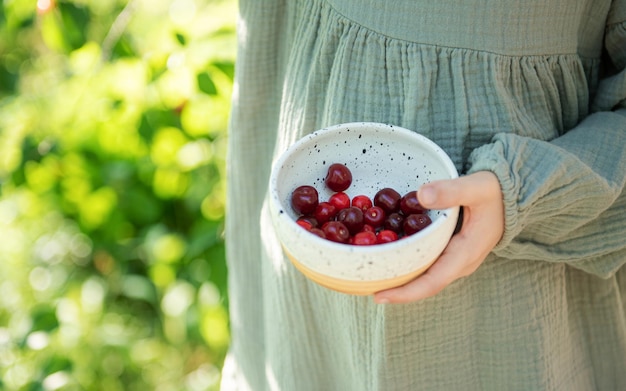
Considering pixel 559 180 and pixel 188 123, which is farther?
pixel 188 123

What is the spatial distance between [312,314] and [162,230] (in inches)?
37.5

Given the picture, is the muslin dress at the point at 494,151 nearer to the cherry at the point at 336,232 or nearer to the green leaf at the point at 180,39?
the cherry at the point at 336,232

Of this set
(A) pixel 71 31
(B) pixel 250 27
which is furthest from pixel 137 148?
(B) pixel 250 27

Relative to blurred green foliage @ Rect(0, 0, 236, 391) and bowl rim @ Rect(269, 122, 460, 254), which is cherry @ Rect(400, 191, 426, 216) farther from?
blurred green foliage @ Rect(0, 0, 236, 391)

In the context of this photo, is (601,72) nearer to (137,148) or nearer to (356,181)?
(356,181)

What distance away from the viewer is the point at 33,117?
182cm

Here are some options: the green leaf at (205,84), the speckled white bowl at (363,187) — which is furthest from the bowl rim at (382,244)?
the green leaf at (205,84)

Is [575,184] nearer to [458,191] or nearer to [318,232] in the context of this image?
[458,191]

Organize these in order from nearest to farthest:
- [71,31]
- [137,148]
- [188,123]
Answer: [71,31], [188,123], [137,148]

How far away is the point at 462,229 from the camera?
2.31 ft

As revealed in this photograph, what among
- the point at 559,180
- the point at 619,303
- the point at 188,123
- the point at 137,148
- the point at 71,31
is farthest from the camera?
the point at 137,148

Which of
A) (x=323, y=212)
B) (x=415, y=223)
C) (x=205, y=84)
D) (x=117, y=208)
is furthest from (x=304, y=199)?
(x=117, y=208)

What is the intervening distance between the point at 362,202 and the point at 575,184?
0.80 ft

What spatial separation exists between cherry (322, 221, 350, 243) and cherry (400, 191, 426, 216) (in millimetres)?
72
